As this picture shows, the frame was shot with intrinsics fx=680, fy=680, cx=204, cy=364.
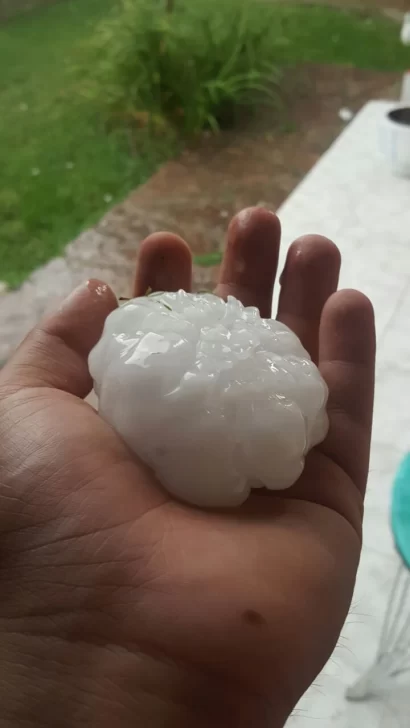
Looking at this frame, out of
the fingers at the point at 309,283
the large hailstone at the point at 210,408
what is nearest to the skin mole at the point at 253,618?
the large hailstone at the point at 210,408

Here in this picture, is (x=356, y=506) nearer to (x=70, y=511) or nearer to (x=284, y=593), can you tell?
(x=284, y=593)

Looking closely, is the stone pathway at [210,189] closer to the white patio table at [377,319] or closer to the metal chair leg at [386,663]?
the white patio table at [377,319]

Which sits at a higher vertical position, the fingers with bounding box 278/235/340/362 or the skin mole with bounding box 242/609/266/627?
the fingers with bounding box 278/235/340/362

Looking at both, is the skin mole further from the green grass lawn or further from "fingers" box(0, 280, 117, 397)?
the green grass lawn

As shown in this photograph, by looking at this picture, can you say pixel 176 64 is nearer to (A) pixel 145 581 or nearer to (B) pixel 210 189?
(B) pixel 210 189

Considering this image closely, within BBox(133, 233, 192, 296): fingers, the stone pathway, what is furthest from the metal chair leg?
the stone pathway

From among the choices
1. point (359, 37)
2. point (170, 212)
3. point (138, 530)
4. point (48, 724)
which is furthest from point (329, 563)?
point (359, 37)

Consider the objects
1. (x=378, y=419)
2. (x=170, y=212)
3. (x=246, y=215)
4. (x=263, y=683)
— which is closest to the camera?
(x=263, y=683)
